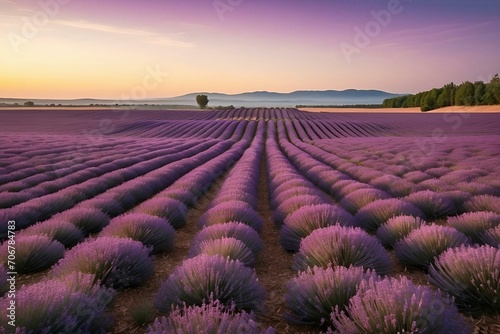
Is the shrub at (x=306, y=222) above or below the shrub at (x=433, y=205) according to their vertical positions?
above

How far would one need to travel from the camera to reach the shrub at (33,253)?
3.97 m

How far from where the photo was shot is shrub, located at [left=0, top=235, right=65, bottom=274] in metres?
3.97

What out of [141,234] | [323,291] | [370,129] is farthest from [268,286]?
[370,129]

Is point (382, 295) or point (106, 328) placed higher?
point (382, 295)

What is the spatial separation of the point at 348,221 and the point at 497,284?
2276mm

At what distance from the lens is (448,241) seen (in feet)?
12.1

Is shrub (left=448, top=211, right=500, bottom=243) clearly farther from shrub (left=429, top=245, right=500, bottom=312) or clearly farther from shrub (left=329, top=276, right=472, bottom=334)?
shrub (left=329, top=276, right=472, bottom=334)

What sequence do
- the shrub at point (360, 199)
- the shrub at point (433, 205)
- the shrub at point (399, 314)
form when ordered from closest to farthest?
1. the shrub at point (399, 314)
2. the shrub at point (433, 205)
3. the shrub at point (360, 199)

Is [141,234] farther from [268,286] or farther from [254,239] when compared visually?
[268,286]

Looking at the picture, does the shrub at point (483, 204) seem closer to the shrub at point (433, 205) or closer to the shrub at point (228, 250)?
the shrub at point (433, 205)

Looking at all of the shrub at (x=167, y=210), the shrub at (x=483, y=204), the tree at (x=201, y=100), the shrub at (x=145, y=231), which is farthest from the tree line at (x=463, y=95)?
the shrub at (x=145, y=231)

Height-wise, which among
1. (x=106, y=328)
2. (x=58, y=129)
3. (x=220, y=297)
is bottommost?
(x=58, y=129)

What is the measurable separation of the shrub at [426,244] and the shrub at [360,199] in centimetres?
245

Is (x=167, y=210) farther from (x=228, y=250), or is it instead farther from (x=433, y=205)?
(x=433, y=205)
